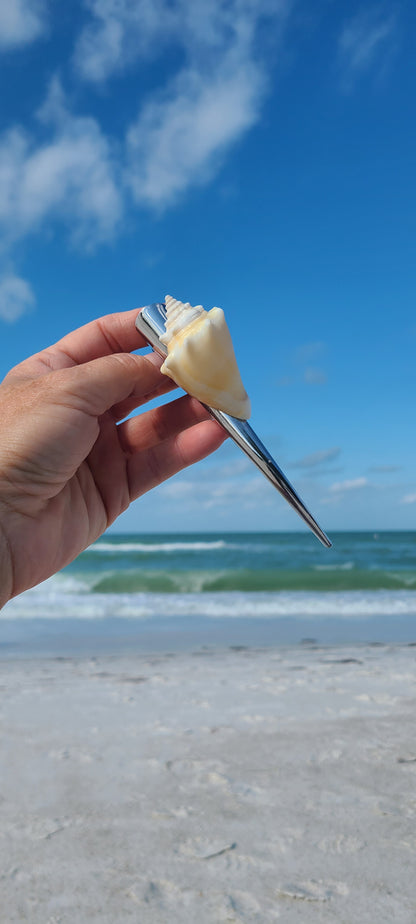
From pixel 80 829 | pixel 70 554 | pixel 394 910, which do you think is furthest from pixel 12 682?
pixel 394 910

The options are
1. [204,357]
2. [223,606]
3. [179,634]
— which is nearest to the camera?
[204,357]

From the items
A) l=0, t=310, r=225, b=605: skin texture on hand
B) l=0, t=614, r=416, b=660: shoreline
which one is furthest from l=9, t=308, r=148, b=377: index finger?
l=0, t=614, r=416, b=660: shoreline

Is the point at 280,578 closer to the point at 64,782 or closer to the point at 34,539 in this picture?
the point at 64,782

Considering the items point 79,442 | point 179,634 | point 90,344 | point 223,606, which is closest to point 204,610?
point 223,606

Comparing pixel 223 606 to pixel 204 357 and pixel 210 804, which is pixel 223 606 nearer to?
pixel 210 804

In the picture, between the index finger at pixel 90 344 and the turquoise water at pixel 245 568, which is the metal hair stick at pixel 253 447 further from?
the turquoise water at pixel 245 568

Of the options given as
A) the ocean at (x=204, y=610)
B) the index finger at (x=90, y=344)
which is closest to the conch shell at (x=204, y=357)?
the index finger at (x=90, y=344)
